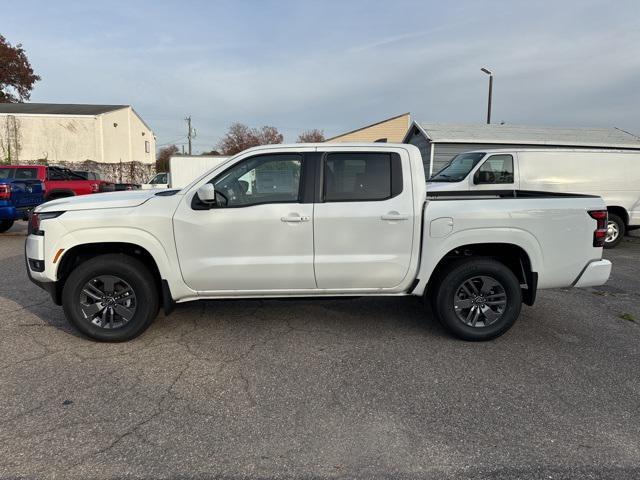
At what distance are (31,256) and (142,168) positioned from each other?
29.6m

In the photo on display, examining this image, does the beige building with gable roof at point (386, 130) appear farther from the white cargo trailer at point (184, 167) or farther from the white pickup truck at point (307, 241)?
the white pickup truck at point (307, 241)

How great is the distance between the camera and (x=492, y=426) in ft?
8.91

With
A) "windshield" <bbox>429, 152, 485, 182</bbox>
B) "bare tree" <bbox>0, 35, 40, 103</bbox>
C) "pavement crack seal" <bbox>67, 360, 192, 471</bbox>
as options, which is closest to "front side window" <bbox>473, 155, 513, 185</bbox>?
"windshield" <bbox>429, 152, 485, 182</bbox>

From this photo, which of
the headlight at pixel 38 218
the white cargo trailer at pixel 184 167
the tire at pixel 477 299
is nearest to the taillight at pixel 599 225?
the tire at pixel 477 299

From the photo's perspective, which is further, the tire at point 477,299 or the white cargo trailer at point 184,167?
the white cargo trailer at point 184,167

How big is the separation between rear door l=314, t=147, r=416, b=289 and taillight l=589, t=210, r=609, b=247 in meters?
1.75

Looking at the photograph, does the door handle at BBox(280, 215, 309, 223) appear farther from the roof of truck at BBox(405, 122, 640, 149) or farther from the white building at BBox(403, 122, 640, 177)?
the roof of truck at BBox(405, 122, 640, 149)

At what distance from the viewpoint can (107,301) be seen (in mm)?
3891

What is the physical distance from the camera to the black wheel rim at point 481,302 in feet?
13.2

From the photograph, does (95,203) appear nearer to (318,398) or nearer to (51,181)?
(318,398)

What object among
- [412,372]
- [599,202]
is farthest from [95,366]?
[599,202]

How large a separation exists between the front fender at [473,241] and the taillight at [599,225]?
558 mm

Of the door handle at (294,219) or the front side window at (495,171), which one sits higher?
the front side window at (495,171)

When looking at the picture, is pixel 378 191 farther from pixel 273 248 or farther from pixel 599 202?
pixel 599 202
